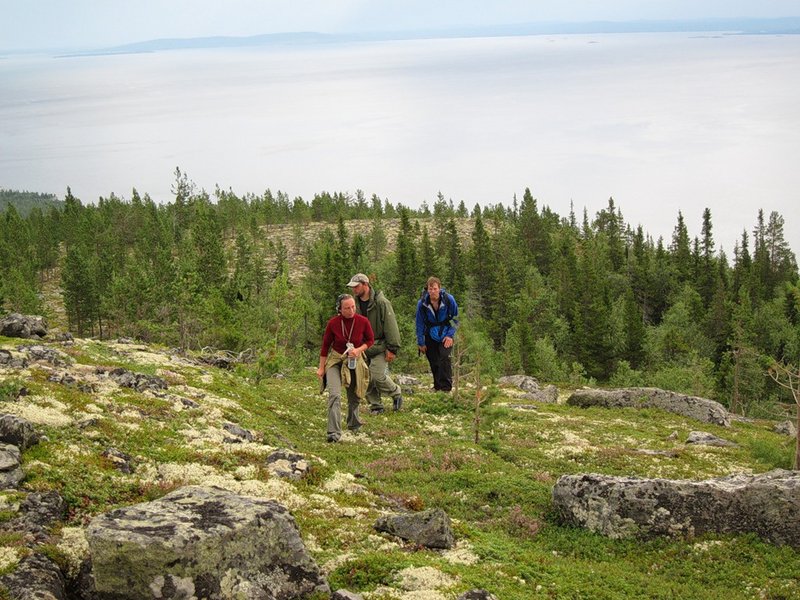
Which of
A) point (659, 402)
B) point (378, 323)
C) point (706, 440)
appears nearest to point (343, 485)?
point (378, 323)

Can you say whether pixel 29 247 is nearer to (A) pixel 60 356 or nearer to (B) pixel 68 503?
(A) pixel 60 356

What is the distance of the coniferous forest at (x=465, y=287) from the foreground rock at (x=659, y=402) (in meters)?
15.3

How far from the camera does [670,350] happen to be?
9694 cm

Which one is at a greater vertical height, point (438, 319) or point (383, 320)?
point (383, 320)

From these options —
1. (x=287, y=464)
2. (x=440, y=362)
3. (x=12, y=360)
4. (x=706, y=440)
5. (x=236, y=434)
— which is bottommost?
(x=706, y=440)

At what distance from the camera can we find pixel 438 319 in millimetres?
22641

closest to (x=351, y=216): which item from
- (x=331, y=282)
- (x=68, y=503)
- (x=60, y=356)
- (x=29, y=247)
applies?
(x=29, y=247)

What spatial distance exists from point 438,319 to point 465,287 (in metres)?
84.6

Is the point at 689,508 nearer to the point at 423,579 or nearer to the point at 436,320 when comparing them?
the point at 423,579

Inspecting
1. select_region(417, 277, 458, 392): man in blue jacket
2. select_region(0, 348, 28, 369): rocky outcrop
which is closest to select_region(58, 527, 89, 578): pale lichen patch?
select_region(0, 348, 28, 369): rocky outcrop

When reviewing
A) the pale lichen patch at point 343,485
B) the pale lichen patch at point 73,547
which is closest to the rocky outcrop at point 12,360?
the pale lichen patch at point 343,485

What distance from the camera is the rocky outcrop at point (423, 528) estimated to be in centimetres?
1108

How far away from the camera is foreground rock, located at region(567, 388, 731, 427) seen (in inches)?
1099

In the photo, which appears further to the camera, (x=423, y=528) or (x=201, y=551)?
(x=423, y=528)
